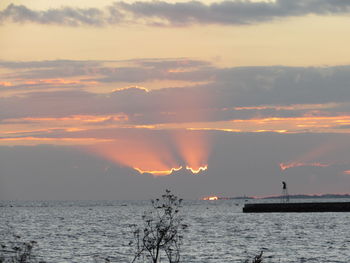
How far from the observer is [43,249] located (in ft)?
289

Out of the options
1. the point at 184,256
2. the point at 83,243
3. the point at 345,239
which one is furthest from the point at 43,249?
the point at 345,239

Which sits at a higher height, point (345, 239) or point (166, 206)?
point (345, 239)

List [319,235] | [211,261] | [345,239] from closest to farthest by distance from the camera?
[211,261], [345,239], [319,235]

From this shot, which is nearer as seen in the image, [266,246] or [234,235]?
[266,246]

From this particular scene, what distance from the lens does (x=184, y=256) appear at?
7669cm

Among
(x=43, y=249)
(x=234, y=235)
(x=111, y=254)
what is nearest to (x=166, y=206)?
(x=111, y=254)

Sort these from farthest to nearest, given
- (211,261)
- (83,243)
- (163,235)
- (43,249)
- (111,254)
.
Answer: (83,243) < (43,249) < (111,254) < (211,261) < (163,235)

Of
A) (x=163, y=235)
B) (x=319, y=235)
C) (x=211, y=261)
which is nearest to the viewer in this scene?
Answer: (x=163, y=235)

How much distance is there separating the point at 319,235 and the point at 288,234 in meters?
4.97

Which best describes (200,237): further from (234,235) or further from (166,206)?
(166,206)

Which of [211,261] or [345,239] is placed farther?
[345,239]

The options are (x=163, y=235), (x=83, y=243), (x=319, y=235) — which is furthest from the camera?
(x=319, y=235)

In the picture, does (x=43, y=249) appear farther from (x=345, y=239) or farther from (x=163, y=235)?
(x=163, y=235)

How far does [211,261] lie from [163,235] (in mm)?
36823
